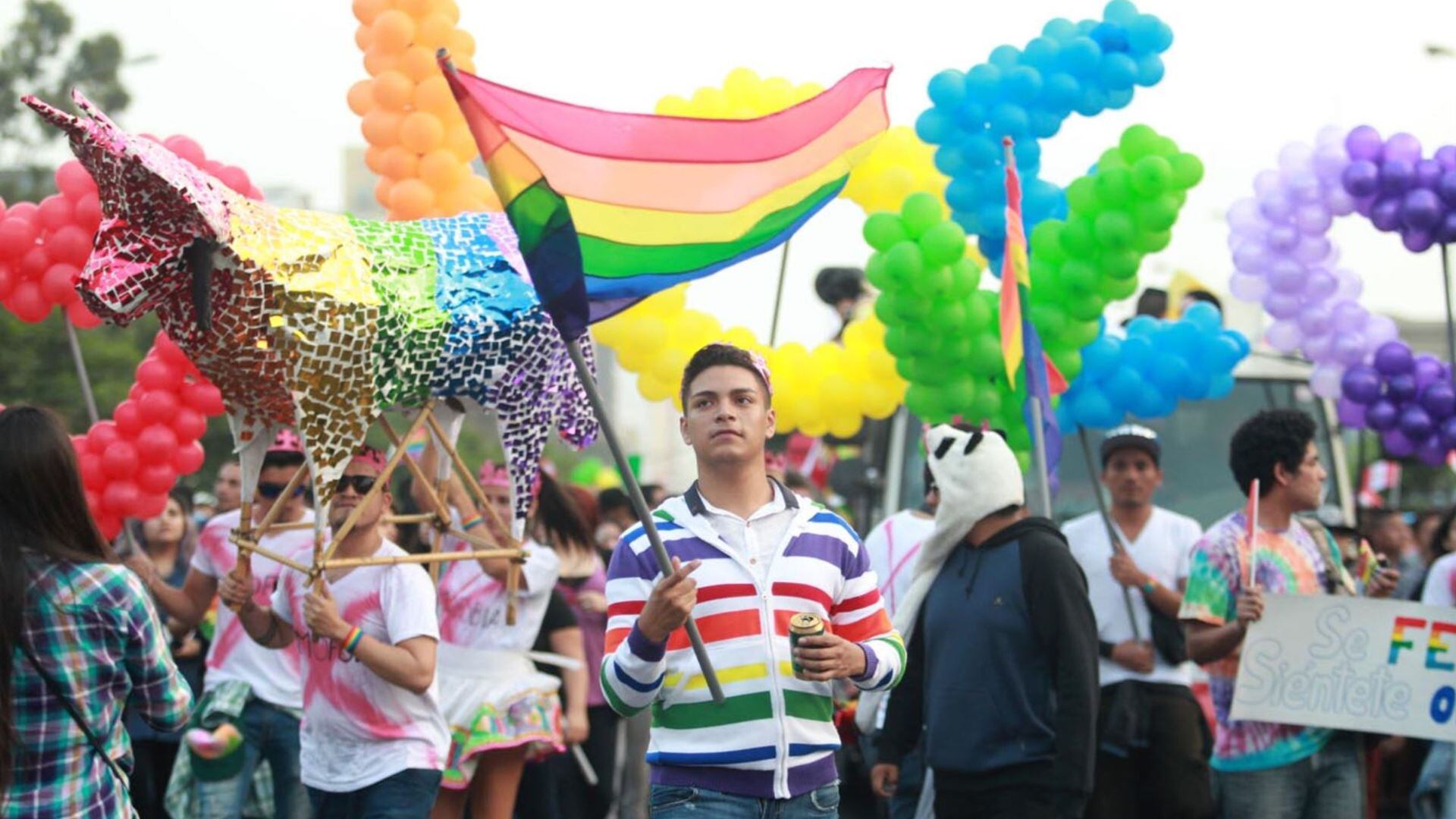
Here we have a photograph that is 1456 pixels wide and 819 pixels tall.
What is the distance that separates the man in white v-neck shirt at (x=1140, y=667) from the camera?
6.99 metres

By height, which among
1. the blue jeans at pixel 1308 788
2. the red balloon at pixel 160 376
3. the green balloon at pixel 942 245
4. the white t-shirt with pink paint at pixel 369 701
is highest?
the green balloon at pixel 942 245

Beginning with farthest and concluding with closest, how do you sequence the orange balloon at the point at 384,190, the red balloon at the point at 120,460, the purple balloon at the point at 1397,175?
1. the purple balloon at the point at 1397,175
2. the orange balloon at the point at 384,190
3. the red balloon at the point at 120,460

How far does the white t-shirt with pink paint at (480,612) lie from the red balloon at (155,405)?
4.02 feet

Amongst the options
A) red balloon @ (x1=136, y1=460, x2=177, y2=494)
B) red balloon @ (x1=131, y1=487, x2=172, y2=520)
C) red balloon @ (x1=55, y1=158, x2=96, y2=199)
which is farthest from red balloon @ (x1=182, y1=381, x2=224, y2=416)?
red balloon @ (x1=55, y1=158, x2=96, y2=199)

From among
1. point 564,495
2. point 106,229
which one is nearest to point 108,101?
point 564,495

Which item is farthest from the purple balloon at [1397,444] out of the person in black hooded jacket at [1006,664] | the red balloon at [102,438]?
the red balloon at [102,438]

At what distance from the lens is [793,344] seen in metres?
8.18

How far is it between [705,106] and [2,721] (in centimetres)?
451

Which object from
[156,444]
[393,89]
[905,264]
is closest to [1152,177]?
[905,264]

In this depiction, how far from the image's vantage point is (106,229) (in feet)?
17.5

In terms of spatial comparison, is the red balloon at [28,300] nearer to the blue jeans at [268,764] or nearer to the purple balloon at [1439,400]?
the blue jeans at [268,764]

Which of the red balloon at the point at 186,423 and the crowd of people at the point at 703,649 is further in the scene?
the red balloon at the point at 186,423

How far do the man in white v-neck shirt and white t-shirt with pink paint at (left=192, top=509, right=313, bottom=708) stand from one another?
3.08 metres

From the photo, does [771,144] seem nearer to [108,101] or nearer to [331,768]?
[331,768]
